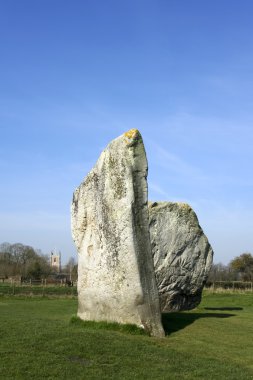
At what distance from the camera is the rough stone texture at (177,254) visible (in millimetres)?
20141

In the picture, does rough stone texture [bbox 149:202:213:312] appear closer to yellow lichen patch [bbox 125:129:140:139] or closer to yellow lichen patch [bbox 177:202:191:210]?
yellow lichen patch [bbox 177:202:191:210]

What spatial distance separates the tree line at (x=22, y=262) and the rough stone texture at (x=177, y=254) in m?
48.2

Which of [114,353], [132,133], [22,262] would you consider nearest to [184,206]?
[132,133]

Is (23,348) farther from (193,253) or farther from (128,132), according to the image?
(193,253)

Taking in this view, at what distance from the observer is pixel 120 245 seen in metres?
12.2

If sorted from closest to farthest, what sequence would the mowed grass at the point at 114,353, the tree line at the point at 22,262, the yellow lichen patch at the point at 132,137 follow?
the mowed grass at the point at 114,353 < the yellow lichen patch at the point at 132,137 < the tree line at the point at 22,262

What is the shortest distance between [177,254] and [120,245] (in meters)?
8.70

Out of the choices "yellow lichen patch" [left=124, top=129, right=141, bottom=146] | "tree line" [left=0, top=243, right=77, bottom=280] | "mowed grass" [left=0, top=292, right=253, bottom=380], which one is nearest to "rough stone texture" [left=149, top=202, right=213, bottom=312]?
"mowed grass" [left=0, top=292, right=253, bottom=380]

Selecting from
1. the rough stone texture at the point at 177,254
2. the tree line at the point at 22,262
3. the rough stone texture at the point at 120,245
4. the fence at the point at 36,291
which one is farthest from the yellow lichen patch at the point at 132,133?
the tree line at the point at 22,262

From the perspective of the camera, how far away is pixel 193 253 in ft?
69.2

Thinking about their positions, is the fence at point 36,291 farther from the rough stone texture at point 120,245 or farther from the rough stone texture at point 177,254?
the rough stone texture at point 120,245

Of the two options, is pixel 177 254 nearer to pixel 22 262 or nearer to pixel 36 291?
pixel 36 291

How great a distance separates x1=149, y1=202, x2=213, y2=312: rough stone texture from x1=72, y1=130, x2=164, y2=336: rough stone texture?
7.07 m

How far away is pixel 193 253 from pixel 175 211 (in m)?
1.97
